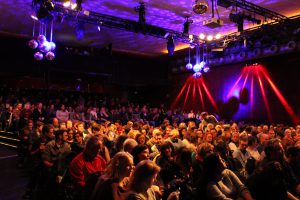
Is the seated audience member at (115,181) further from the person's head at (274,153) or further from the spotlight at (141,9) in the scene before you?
the spotlight at (141,9)

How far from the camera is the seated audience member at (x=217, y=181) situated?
2392mm

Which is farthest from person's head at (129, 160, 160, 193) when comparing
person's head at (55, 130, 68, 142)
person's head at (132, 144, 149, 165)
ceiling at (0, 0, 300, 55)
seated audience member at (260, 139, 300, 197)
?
ceiling at (0, 0, 300, 55)

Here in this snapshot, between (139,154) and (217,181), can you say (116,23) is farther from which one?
(217,181)

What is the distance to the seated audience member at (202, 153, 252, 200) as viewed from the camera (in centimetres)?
239

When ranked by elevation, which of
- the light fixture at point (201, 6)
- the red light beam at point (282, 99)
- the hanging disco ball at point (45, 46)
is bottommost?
the red light beam at point (282, 99)

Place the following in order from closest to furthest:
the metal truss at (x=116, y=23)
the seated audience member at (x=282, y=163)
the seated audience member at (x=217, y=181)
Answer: the seated audience member at (x=217, y=181)
the seated audience member at (x=282, y=163)
the metal truss at (x=116, y=23)

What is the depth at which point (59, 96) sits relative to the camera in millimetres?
13391

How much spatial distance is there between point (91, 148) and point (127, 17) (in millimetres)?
7108

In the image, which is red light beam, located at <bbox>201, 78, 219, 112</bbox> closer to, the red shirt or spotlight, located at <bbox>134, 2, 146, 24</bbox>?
spotlight, located at <bbox>134, 2, 146, 24</bbox>

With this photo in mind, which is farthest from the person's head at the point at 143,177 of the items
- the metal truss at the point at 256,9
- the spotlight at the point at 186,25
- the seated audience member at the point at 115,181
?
the spotlight at the point at 186,25

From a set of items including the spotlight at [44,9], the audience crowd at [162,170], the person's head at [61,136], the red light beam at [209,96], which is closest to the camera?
the audience crowd at [162,170]

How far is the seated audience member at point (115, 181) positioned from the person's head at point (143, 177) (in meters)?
0.12

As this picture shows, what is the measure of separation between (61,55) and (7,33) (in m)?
2.21

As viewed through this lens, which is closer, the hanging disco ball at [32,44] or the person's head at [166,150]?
the person's head at [166,150]
